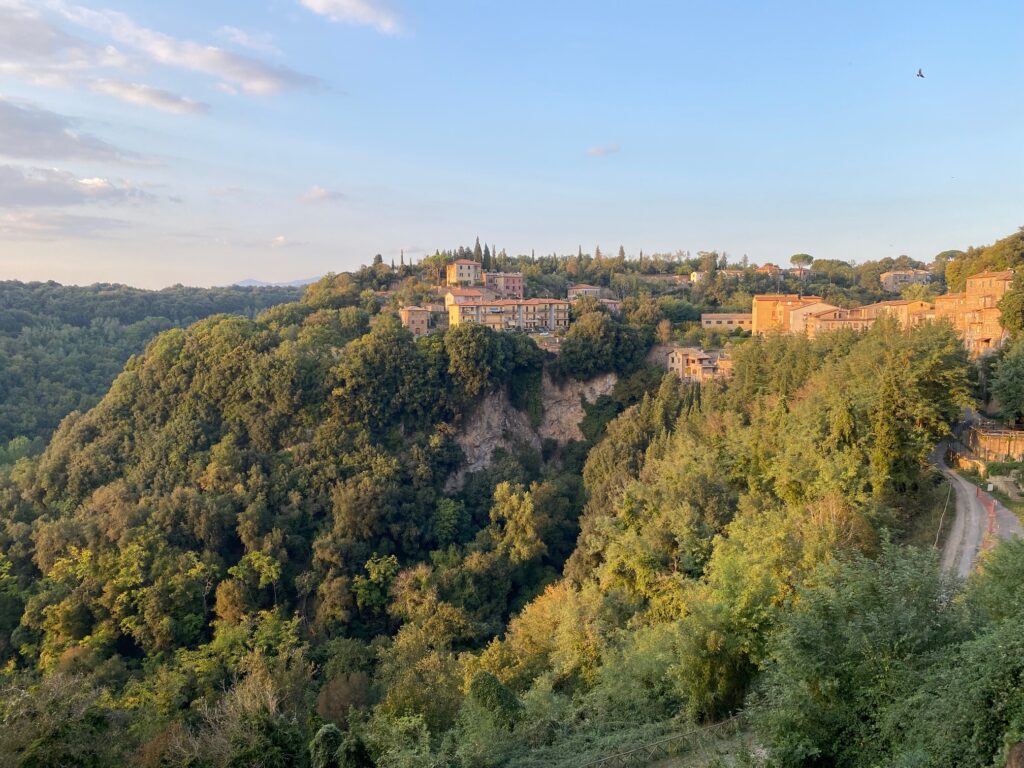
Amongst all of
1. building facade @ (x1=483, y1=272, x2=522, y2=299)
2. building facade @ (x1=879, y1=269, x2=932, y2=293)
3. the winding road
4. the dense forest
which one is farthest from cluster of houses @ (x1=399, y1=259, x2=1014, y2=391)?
building facade @ (x1=879, y1=269, x2=932, y2=293)

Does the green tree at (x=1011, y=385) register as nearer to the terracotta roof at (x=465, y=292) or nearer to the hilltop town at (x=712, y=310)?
the hilltop town at (x=712, y=310)

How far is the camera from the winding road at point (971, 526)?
15.4 meters

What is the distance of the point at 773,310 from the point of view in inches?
1969

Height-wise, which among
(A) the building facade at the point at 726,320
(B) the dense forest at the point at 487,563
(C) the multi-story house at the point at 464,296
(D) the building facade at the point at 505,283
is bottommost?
(B) the dense forest at the point at 487,563

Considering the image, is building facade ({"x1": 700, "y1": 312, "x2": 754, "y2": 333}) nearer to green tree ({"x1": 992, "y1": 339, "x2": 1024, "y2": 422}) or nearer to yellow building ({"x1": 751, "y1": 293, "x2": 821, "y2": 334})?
yellow building ({"x1": 751, "y1": 293, "x2": 821, "y2": 334})

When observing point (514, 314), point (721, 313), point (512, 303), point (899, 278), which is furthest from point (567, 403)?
point (899, 278)

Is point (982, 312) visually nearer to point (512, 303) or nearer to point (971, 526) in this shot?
point (971, 526)

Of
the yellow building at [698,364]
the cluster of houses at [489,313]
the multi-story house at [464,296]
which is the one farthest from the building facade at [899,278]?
the multi-story house at [464,296]

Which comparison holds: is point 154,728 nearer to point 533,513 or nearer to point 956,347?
point 533,513

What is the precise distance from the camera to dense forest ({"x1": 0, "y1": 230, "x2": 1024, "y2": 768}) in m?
9.92

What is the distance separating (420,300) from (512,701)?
5177 cm

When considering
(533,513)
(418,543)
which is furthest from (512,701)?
(418,543)

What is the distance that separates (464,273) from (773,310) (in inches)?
1283

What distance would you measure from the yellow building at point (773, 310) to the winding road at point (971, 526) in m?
29.2
